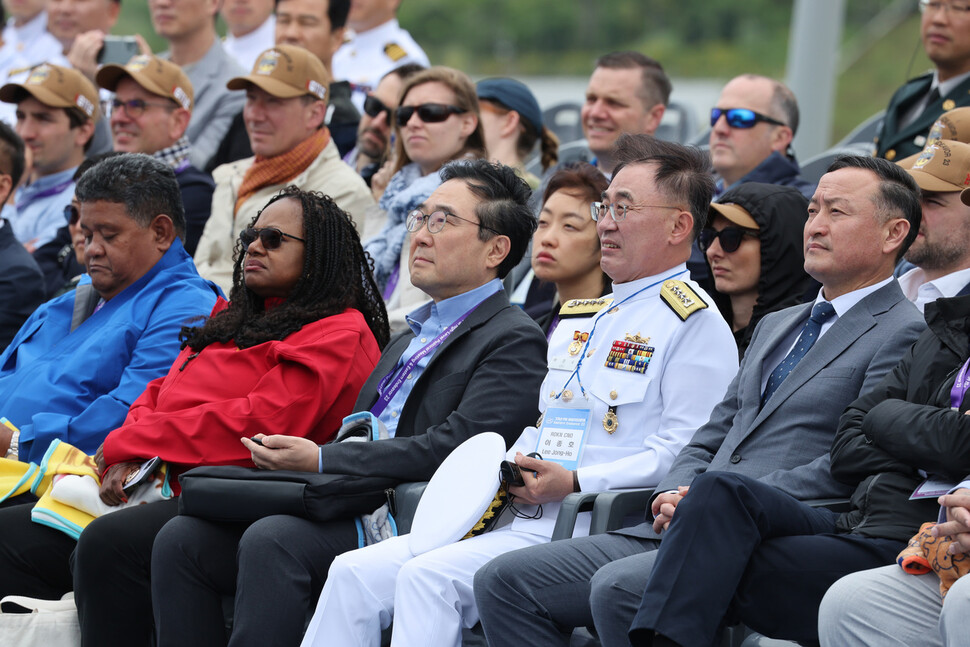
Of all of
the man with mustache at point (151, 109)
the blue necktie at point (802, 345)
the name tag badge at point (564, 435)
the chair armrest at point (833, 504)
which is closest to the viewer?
the chair armrest at point (833, 504)

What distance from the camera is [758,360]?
12.9ft

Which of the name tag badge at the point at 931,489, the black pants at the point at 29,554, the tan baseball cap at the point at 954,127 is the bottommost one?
the black pants at the point at 29,554

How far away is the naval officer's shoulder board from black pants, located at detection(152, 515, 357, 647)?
1.02 m

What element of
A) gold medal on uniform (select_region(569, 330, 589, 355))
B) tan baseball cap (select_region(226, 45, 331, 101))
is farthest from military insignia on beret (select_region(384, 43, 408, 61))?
gold medal on uniform (select_region(569, 330, 589, 355))

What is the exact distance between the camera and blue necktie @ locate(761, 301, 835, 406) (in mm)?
3881

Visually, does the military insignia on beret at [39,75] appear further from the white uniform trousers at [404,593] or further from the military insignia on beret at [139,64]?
the white uniform trousers at [404,593]

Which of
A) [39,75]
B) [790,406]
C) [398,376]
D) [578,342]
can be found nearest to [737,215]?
[578,342]

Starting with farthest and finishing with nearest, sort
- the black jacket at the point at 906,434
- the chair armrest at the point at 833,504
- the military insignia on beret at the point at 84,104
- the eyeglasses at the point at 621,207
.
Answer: the military insignia on beret at the point at 84,104 < the eyeglasses at the point at 621,207 < the chair armrest at the point at 833,504 < the black jacket at the point at 906,434

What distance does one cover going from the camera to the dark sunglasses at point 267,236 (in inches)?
185

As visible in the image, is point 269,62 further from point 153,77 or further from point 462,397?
point 462,397

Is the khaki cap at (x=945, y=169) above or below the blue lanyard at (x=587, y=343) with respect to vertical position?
above

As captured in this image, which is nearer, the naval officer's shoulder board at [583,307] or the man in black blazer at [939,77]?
the naval officer's shoulder board at [583,307]

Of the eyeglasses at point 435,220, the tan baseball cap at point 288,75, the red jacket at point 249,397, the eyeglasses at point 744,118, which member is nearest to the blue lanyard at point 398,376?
the red jacket at point 249,397

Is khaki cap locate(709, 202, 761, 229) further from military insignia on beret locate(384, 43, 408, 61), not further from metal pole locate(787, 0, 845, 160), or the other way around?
metal pole locate(787, 0, 845, 160)
